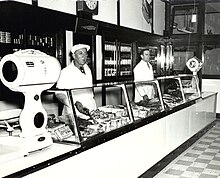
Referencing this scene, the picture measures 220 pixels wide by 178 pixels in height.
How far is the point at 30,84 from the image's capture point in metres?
2.00

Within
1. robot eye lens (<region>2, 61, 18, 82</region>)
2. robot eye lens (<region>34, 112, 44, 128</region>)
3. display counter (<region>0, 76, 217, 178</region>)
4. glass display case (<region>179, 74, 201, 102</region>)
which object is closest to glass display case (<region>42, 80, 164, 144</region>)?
display counter (<region>0, 76, 217, 178</region>)

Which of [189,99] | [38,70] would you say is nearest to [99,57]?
[189,99]

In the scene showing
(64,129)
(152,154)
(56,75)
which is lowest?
(152,154)

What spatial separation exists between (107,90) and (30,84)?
448 cm

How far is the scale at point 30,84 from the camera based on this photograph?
6.36 ft

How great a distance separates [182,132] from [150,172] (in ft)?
4.00

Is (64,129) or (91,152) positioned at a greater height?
(64,129)

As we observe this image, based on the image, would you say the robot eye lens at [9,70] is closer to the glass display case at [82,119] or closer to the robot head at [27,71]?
the robot head at [27,71]

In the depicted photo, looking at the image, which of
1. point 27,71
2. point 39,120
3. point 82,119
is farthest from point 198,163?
point 27,71

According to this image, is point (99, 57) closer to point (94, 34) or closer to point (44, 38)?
point (94, 34)

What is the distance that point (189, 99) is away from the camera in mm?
5168

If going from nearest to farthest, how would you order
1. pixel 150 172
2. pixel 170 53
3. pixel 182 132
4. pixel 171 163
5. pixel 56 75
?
pixel 56 75 < pixel 150 172 < pixel 171 163 < pixel 182 132 < pixel 170 53

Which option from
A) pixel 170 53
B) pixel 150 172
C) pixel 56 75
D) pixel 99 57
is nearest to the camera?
pixel 56 75

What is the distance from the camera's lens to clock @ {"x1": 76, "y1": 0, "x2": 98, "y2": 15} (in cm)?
495
